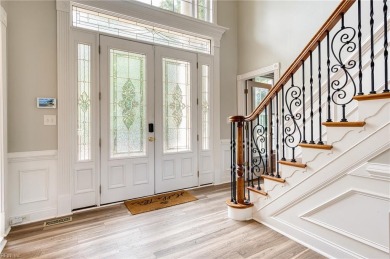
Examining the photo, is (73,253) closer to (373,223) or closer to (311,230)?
(311,230)

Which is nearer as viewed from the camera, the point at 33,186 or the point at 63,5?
the point at 33,186

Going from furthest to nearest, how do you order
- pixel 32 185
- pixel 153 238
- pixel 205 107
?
pixel 205 107 → pixel 32 185 → pixel 153 238

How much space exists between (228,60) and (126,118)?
2309 millimetres

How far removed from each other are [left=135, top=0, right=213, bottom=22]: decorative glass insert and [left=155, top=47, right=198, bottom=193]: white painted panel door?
77 cm

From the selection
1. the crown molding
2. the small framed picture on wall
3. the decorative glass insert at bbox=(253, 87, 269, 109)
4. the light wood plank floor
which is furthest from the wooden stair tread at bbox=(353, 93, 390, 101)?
the crown molding

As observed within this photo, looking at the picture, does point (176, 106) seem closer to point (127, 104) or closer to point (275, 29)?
point (127, 104)

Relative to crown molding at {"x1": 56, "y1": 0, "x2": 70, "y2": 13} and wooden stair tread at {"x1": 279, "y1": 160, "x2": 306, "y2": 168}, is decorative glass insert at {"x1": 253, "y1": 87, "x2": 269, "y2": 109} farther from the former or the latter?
crown molding at {"x1": 56, "y1": 0, "x2": 70, "y2": 13}

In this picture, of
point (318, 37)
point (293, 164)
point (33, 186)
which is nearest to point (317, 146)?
point (293, 164)

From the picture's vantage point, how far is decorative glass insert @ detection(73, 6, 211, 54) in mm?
2881

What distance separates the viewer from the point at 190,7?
3785 millimetres

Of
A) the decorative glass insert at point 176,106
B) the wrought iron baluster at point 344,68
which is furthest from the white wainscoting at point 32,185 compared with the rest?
the wrought iron baluster at point 344,68

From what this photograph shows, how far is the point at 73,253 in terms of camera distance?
1.91 m

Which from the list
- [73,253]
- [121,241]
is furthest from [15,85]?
[121,241]

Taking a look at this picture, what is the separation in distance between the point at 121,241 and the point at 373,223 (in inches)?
86.3
